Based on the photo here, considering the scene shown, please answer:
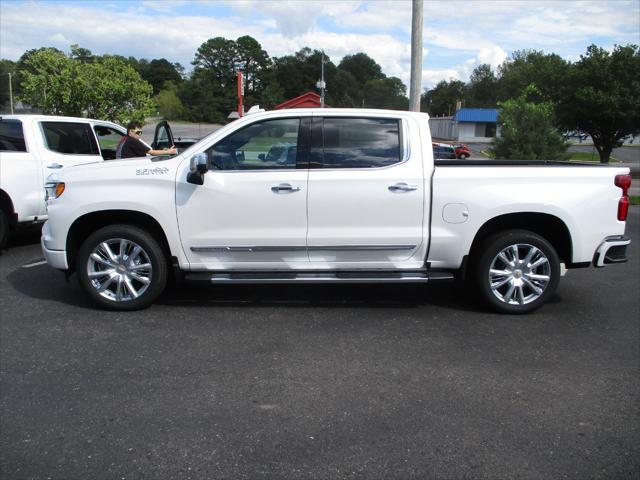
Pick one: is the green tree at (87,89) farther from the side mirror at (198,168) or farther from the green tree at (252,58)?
the green tree at (252,58)

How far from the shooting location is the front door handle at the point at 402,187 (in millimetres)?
5410

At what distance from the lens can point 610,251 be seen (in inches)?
219

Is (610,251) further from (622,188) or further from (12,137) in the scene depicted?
(12,137)

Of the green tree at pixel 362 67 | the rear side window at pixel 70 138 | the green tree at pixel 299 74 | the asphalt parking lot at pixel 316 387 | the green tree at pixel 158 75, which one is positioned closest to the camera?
the asphalt parking lot at pixel 316 387

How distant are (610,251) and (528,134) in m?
12.5

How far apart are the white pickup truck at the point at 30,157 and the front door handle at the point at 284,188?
2916 mm

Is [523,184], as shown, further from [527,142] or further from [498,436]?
[527,142]

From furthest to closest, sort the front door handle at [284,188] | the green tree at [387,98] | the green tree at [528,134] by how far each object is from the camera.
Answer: the green tree at [387,98]
the green tree at [528,134]
the front door handle at [284,188]

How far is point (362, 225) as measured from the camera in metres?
5.46

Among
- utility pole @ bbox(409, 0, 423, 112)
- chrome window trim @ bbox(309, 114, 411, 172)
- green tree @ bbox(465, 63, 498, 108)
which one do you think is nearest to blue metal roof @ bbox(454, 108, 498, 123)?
green tree @ bbox(465, 63, 498, 108)

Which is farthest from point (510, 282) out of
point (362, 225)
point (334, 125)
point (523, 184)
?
point (334, 125)

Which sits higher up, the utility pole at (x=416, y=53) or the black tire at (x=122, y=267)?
the utility pole at (x=416, y=53)

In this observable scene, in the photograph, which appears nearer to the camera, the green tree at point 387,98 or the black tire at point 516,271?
the black tire at point 516,271

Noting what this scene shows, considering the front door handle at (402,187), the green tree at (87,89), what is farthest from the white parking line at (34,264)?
the green tree at (87,89)
